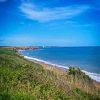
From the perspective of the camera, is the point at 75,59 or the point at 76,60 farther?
the point at 75,59

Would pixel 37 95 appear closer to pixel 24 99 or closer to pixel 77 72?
pixel 24 99

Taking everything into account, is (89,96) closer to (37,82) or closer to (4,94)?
(37,82)

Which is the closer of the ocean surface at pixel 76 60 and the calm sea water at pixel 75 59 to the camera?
the ocean surface at pixel 76 60

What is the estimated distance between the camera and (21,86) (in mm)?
6332

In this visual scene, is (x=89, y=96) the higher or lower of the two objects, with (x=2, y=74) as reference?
lower

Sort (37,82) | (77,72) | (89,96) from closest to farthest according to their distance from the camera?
(37,82) → (89,96) → (77,72)

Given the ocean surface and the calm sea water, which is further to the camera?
the calm sea water

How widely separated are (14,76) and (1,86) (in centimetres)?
84

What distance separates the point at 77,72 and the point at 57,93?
18.5 ft

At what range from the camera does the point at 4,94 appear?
17.6 ft

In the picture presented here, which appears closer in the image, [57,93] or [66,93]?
[57,93]

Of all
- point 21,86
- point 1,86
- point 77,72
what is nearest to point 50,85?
point 21,86

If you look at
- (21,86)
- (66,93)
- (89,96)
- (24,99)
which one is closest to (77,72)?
(89,96)

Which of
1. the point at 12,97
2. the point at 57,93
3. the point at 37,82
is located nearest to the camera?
the point at 12,97
